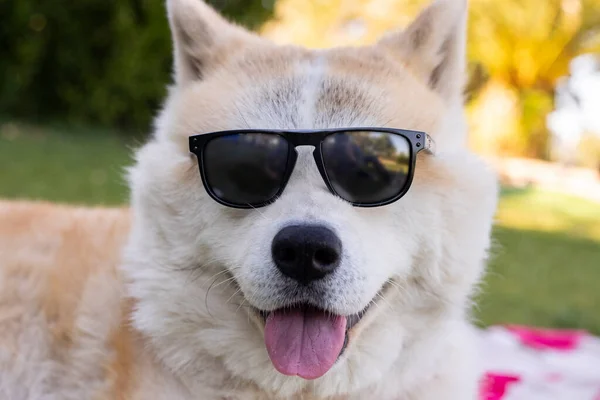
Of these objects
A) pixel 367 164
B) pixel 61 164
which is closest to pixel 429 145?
pixel 367 164

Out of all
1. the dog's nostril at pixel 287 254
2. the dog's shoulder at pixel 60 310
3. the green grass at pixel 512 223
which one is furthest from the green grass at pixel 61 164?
the dog's nostril at pixel 287 254

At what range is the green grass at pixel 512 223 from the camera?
4902mm

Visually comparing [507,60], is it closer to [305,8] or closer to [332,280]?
[305,8]

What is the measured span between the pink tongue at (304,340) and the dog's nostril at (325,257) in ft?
0.64

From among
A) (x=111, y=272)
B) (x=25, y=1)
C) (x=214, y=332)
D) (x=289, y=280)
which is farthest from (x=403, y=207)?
(x=25, y=1)

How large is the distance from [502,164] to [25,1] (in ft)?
37.0

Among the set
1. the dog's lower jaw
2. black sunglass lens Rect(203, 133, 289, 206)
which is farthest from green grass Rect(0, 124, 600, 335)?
black sunglass lens Rect(203, 133, 289, 206)

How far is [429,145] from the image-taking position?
6.71 feet

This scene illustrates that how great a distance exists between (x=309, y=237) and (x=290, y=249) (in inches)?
2.7

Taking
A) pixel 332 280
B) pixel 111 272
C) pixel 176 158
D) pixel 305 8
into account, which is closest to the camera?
pixel 332 280

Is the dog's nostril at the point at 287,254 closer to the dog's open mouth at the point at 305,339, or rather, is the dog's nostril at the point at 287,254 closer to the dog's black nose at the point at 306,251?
the dog's black nose at the point at 306,251

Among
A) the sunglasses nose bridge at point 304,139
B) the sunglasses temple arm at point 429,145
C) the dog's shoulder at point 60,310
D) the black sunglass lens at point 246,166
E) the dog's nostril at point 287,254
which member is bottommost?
the dog's shoulder at point 60,310

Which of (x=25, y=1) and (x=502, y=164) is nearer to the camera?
(x=25, y=1)

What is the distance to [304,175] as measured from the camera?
193cm
